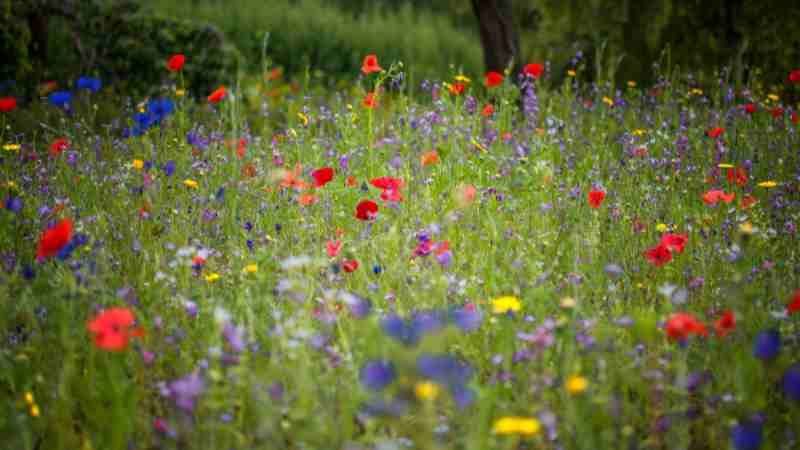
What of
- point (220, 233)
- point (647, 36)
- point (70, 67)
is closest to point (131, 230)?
point (220, 233)

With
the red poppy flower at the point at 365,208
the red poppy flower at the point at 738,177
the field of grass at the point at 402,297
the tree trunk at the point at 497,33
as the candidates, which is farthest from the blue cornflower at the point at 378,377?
the tree trunk at the point at 497,33

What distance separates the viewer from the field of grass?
2.02 metres

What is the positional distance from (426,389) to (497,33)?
592 cm

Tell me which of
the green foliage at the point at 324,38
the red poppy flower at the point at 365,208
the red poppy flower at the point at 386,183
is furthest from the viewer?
the green foliage at the point at 324,38

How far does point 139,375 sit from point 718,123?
423 cm

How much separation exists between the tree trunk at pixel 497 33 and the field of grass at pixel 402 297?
8.68ft

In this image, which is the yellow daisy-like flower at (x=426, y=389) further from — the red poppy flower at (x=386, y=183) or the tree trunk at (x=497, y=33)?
the tree trunk at (x=497, y=33)

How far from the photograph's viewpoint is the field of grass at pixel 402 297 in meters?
2.02

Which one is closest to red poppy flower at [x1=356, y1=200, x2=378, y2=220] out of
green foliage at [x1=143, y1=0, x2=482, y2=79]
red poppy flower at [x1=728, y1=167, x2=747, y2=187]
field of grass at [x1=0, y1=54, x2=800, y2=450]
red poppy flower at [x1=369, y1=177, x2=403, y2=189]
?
field of grass at [x1=0, y1=54, x2=800, y2=450]

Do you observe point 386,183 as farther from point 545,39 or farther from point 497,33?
point 545,39

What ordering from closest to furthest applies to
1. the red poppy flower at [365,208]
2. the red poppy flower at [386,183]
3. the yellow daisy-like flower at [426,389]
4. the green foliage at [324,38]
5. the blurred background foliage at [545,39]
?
the yellow daisy-like flower at [426,389] < the red poppy flower at [365,208] < the red poppy flower at [386,183] < the blurred background foliage at [545,39] < the green foliage at [324,38]

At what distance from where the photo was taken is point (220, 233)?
3418 mm

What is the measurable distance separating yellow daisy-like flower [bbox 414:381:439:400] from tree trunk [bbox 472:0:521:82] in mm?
5574

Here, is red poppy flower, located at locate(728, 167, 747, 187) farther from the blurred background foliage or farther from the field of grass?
the blurred background foliage
